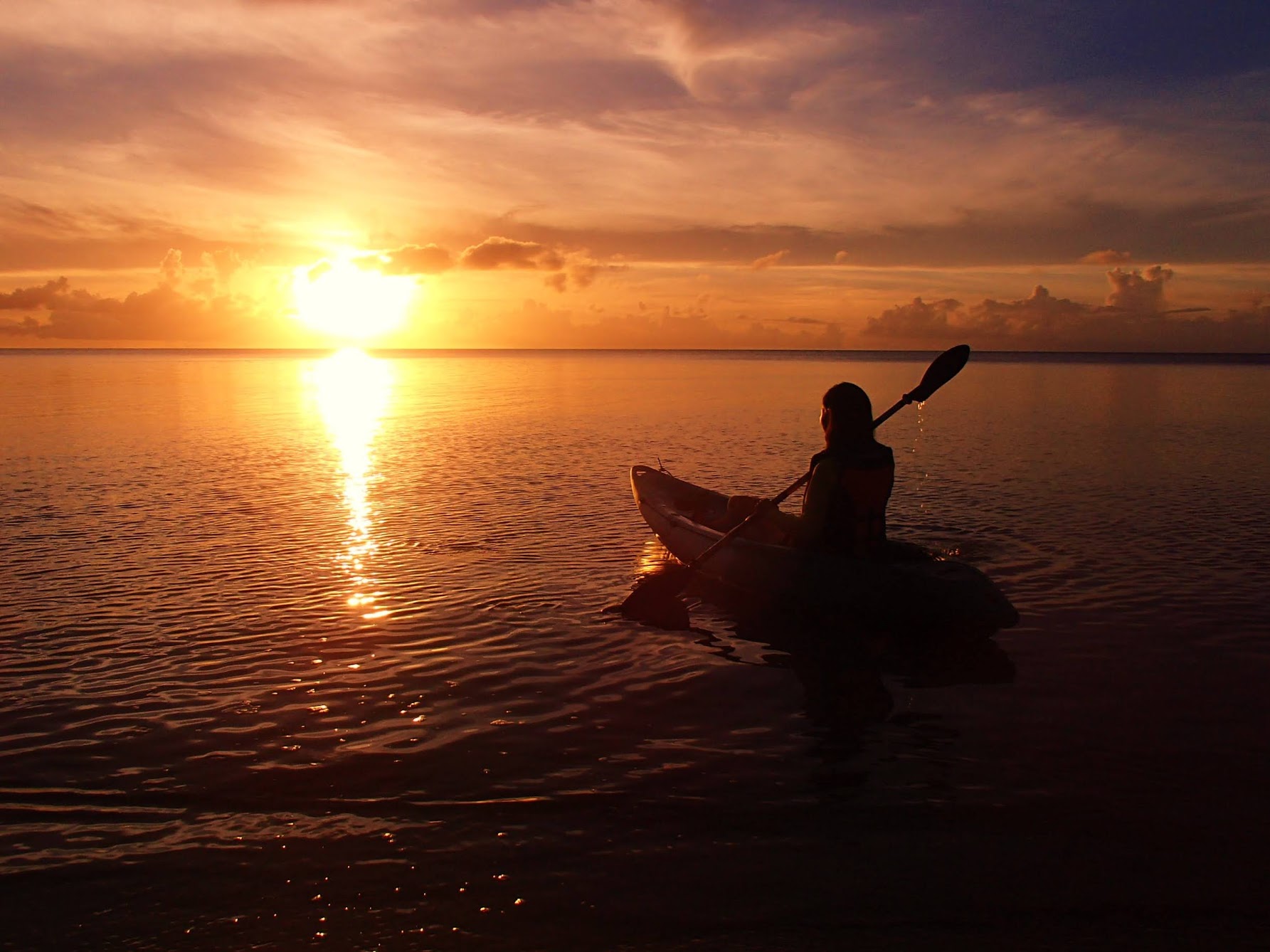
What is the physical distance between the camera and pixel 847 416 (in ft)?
33.1

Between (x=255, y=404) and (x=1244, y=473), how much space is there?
45.9 metres

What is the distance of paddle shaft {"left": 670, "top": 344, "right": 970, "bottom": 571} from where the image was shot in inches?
473

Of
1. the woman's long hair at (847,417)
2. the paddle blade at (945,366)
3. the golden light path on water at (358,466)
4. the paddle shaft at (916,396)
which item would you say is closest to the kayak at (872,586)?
the paddle shaft at (916,396)

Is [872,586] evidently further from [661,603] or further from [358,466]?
[358,466]

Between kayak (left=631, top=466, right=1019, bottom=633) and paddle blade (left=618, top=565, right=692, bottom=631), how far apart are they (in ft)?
2.77

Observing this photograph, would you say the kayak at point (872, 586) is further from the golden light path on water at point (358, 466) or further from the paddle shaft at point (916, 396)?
the golden light path on water at point (358, 466)

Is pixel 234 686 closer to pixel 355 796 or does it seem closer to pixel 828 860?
pixel 355 796

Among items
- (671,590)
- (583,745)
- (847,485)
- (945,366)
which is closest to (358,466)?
(671,590)

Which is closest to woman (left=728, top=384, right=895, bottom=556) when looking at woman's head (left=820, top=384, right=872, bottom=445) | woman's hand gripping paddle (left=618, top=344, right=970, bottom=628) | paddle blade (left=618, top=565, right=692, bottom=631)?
woman's head (left=820, top=384, right=872, bottom=445)

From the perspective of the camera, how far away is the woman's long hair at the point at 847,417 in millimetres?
10070

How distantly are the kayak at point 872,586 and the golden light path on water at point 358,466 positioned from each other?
459cm

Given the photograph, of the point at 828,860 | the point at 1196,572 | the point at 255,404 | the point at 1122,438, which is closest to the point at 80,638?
the point at 828,860

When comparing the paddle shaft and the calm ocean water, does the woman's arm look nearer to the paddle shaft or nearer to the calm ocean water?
the paddle shaft

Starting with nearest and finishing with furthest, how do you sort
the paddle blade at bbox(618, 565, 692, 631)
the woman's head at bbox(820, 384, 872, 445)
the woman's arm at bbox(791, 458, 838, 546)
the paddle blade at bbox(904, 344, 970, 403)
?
1. the woman's head at bbox(820, 384, 872, 445)
2. the woman's arm at bbox(791, 458, 838, 546)
3. the paddle blade at bbox(618, 565, 692, 631)
4. the paddle blade at bbox(904, 344, 970, 403)
